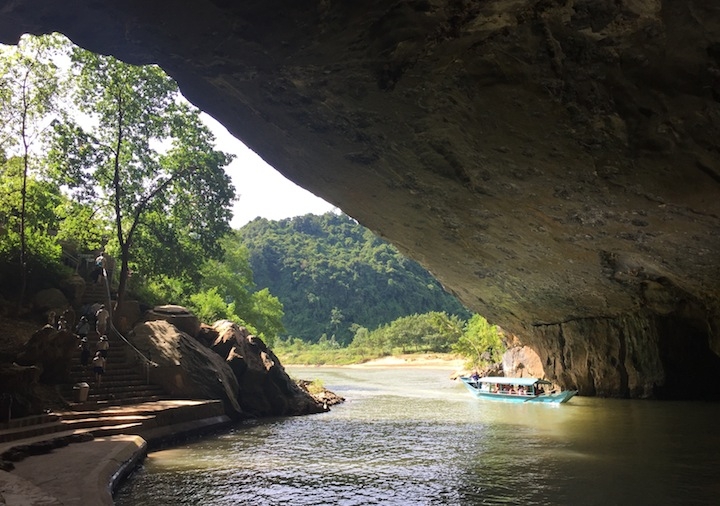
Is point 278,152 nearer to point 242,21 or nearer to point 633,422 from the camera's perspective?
point 242,21

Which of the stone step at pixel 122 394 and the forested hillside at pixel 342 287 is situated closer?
the stone step at pixel 122 394

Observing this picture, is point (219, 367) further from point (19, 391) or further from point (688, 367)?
point (688, 367)

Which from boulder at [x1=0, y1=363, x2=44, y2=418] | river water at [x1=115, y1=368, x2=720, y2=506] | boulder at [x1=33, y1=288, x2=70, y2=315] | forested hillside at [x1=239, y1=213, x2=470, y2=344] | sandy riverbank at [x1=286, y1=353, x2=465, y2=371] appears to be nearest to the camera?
river water at [x1=115, y1=368, x2=720, y2=506]

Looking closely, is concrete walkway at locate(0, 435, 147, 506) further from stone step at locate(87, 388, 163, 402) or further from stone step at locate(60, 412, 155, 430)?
stone step at locate(87, 388, 163, 402)

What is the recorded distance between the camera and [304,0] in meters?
6.84

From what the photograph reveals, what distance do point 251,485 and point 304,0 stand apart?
7421 mm

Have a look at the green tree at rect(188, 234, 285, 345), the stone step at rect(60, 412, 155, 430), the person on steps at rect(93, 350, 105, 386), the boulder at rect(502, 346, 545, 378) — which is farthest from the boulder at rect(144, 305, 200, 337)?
the boulder at rect(502, 346, 545, 378)

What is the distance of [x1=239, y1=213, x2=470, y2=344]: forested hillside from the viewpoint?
93250 mm

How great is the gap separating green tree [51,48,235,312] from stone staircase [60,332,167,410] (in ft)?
8.83

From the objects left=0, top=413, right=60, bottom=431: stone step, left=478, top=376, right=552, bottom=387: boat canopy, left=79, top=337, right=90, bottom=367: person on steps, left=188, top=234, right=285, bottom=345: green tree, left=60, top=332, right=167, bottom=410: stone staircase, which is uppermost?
left=188, top=234, right=285, bottom=345: green tree

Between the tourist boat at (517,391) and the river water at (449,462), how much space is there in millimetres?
3458

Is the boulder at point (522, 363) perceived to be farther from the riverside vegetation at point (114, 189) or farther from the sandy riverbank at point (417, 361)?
the sandy riverbank at point (417, 361)

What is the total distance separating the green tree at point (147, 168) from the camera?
1995 cm

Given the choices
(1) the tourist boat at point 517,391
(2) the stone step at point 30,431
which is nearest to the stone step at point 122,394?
(2) the stone step at point 30,431
